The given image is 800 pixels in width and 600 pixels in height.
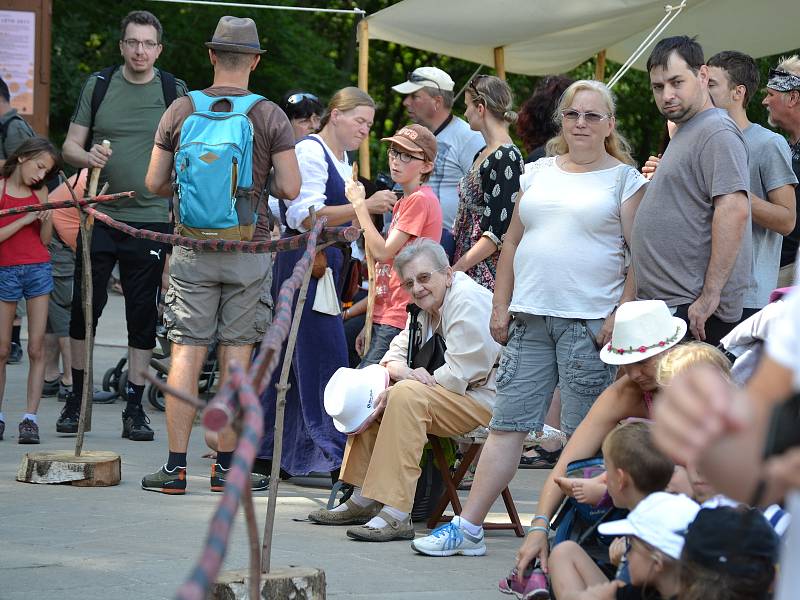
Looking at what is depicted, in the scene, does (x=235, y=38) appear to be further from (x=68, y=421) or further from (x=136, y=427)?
(x=68, y=421)

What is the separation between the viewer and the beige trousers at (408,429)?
5344 mm

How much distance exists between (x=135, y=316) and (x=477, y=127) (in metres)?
2.33

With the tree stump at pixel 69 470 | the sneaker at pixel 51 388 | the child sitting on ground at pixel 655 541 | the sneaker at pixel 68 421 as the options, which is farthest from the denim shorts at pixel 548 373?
the sneaker at pixel 51 388

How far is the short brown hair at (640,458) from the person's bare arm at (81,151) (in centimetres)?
437

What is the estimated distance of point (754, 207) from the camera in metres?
5.30

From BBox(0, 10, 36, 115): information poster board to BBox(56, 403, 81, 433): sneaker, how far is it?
4.92m

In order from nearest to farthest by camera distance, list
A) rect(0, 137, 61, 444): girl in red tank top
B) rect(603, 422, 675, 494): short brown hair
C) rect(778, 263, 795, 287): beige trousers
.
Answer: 1. rect(603, 422, 675, 494): short brown hair
2. rect(778, 263, 795, 287): beige trousers
3. rect(0, 137, 61, 444): girl in red tank top

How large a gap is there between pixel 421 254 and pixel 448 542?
4.17 ft

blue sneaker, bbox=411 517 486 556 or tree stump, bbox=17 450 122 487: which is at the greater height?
blue sneaker, bbox=411 517 486 556

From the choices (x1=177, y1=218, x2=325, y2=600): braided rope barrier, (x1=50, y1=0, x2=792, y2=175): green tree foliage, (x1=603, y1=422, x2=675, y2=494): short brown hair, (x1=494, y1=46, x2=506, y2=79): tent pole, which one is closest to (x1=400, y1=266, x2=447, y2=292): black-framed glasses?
(x1=177, y1=218, x2=325, y2=600): braided rope barrier

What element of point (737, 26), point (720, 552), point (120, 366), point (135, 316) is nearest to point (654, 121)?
point (737, 26)

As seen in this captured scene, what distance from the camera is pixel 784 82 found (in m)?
6.05

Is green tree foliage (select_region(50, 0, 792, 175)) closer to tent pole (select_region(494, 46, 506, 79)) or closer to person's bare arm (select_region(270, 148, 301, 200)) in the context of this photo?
tent pole (select_region(494, 46, 506, 79))

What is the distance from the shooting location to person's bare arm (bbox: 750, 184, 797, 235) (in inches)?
209
